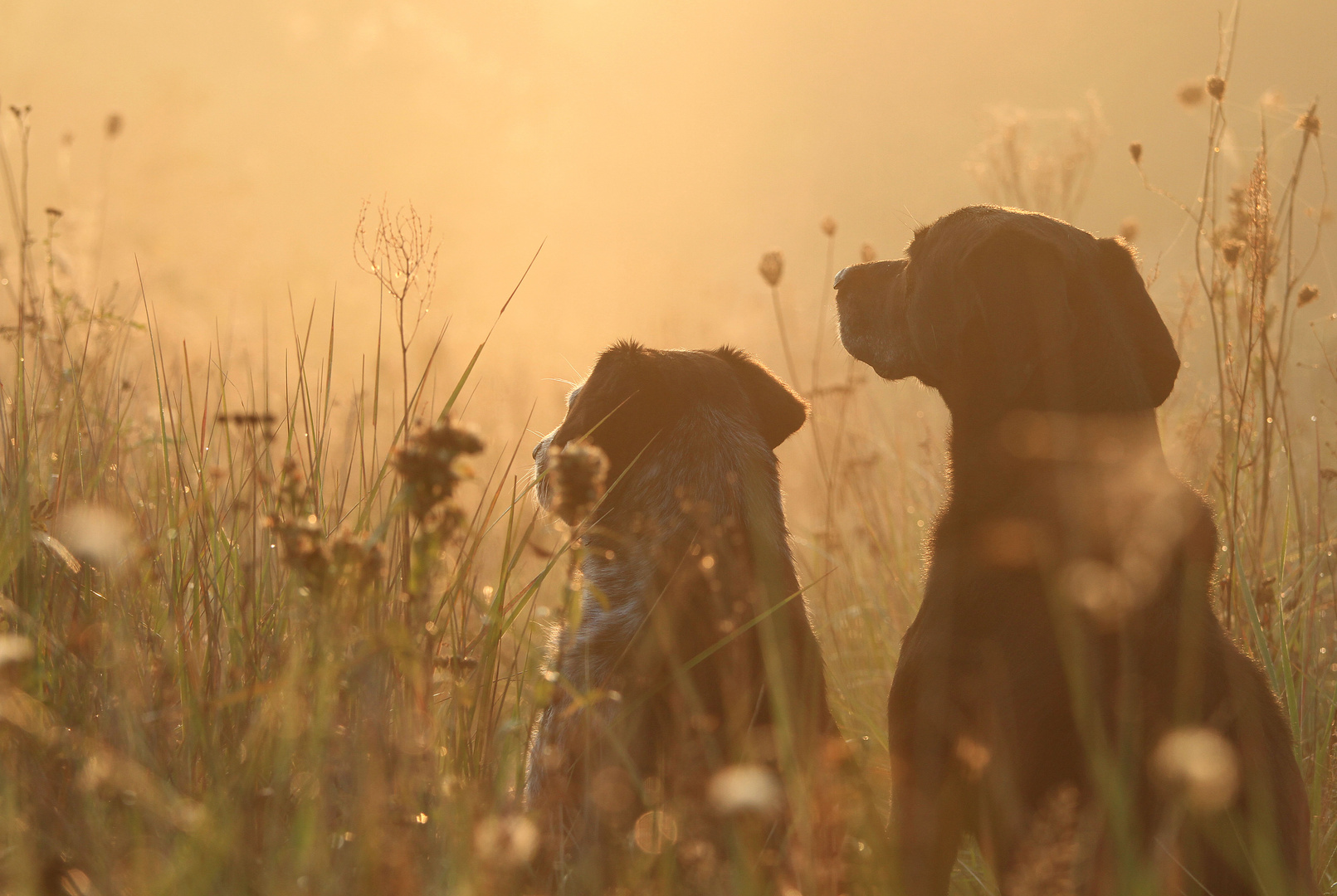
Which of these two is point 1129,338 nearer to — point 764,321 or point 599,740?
point 599,740

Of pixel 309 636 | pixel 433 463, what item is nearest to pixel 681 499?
pixel 309 636

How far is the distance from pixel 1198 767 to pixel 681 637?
1.37 metres

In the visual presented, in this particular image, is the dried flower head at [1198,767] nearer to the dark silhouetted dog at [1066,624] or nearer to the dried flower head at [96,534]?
the dark silhouetted dog at [1066,624]

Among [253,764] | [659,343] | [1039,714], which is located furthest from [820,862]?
[659,343]

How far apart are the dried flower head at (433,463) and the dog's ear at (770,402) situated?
7.64ft

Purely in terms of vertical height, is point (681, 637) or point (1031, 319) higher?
point (1031, 319)

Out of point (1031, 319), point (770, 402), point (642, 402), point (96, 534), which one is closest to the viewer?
point (96, 534)

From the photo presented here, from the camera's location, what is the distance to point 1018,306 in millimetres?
2994

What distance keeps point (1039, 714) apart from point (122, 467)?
9.02ft

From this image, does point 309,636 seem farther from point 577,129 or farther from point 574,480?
point 577,129

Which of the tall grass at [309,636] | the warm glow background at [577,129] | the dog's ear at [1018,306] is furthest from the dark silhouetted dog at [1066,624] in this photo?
the warm glow background at [577,129]

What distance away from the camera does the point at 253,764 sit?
1.85 m

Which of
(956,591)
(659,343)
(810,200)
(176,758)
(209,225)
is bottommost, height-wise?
(176,758)

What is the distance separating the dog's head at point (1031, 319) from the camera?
2.96 metres
